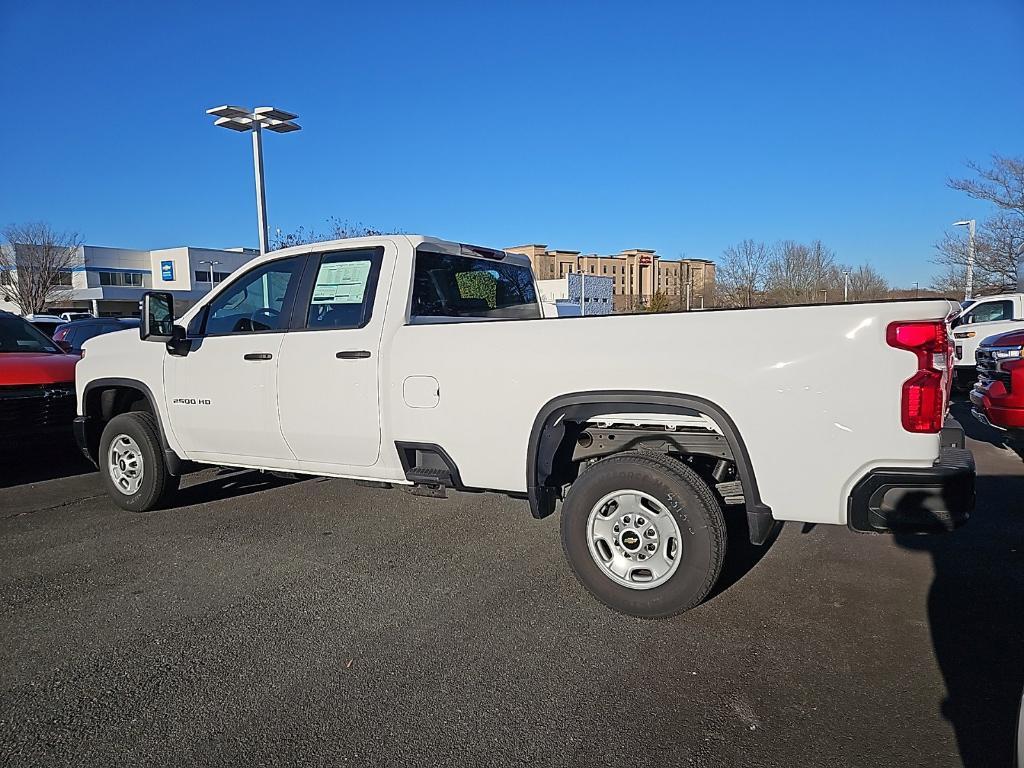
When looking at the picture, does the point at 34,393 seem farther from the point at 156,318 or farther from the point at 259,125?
the point at 259,125

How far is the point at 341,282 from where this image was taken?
15.8ft

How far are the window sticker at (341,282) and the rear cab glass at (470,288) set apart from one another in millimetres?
365

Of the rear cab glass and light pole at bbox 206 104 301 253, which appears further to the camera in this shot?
light pole at bbox 206 104 301 253

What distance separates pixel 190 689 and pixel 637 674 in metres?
1.96

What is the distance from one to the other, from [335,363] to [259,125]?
12785mm

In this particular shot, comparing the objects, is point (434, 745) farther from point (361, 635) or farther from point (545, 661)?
point (361, 635)

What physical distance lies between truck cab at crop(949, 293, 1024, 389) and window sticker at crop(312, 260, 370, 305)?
1167 cm

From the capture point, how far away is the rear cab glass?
480 cm

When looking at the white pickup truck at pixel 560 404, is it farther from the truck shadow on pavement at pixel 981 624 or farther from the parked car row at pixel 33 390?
the parked car row at pixel 33 390


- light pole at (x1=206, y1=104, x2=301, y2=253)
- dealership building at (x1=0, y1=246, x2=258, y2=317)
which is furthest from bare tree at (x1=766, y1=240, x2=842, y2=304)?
dealership building at (x1=0, y1=246, x2=258, y2=317)

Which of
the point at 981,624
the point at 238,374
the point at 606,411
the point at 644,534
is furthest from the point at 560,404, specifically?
the point at 238,374

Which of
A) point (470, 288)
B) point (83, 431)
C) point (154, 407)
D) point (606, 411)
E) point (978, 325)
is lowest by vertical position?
point (83, 431)

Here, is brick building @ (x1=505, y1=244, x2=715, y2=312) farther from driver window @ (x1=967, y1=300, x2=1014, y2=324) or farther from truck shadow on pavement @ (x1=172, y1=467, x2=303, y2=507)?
truck shadow on pavement @ (x1=172, y1=467, x2=303, y2=507)

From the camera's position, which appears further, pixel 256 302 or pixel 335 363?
→ pixel 256 302
